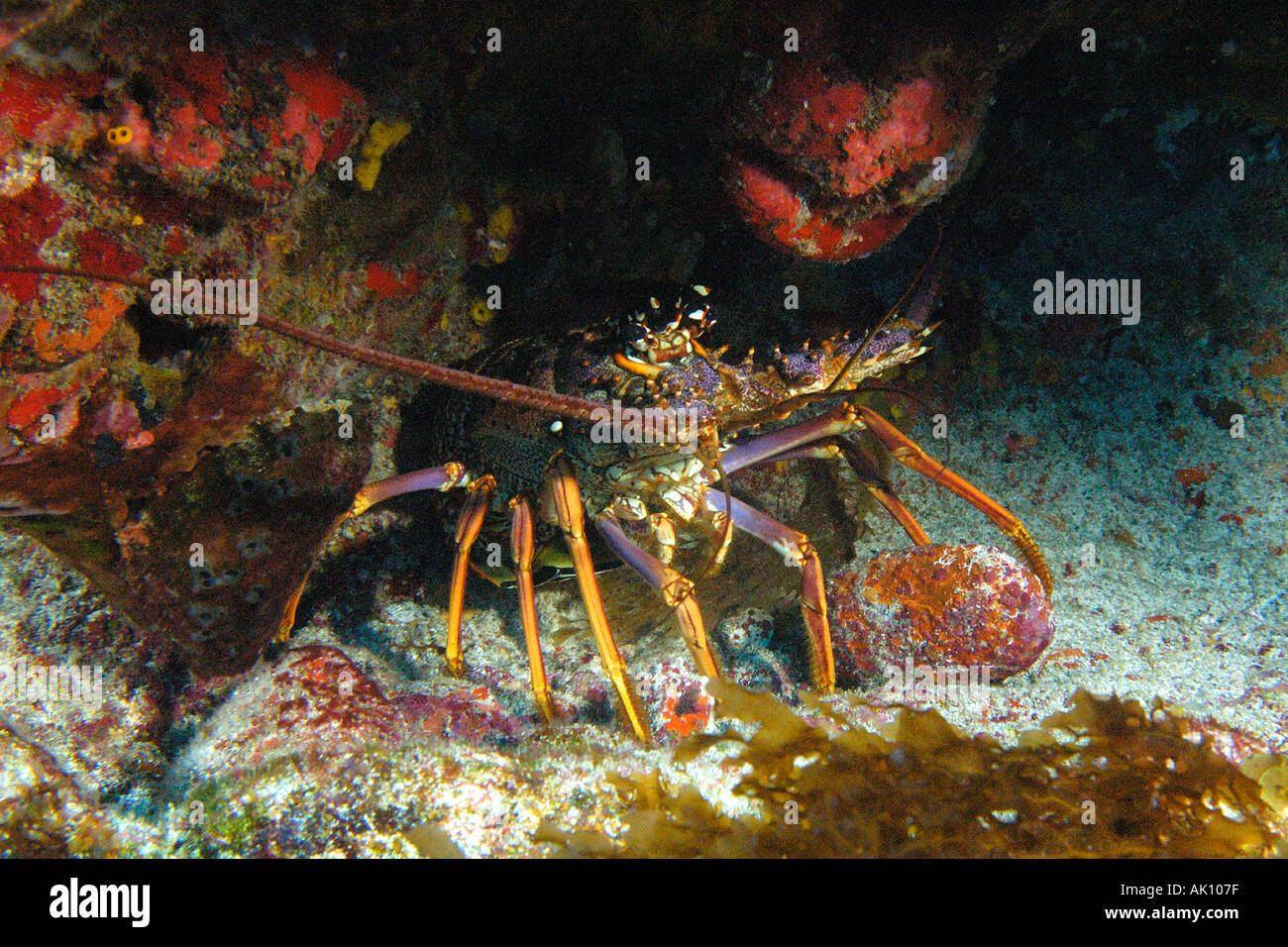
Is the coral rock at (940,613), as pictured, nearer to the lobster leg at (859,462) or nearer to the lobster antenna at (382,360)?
the lobster leg at (859,462)

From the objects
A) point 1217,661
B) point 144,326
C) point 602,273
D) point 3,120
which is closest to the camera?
point 3,120

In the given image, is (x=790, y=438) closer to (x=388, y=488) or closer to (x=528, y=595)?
(x=528, y=595)

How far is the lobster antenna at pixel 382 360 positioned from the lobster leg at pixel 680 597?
1.01 meters

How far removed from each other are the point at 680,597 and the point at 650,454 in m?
0.68

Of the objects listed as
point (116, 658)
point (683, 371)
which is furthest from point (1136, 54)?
point (116, 658)

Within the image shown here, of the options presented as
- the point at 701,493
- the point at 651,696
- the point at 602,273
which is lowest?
the point at 651,696

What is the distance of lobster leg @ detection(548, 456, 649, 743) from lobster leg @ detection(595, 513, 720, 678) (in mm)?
281

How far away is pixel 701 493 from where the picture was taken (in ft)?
9.98

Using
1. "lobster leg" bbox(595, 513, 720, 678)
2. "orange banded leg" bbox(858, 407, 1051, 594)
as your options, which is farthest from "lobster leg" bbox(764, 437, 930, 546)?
"lobster leg" bbox(595, 513, 720, 678)

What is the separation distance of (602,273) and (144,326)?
203cm

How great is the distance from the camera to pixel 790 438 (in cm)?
291

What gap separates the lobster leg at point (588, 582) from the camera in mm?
2381

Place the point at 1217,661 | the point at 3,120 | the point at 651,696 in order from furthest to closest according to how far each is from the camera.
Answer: the point at 651,696
the point at 1217,661
the point at 3,120

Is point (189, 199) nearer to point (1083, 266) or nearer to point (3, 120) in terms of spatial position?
point (3, 120)
